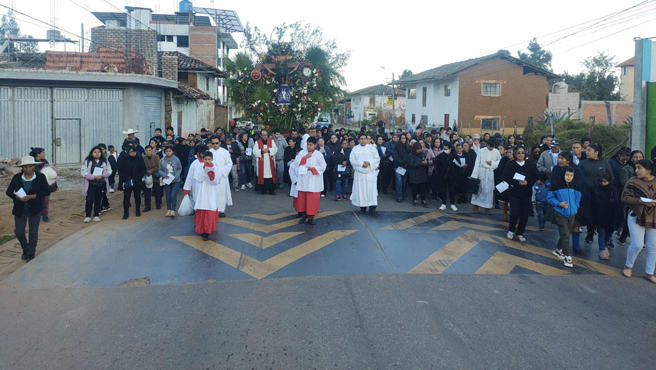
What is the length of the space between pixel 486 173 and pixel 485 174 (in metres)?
0.03

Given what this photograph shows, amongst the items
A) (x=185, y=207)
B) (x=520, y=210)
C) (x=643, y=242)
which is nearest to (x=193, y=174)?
(x=185, y=207)

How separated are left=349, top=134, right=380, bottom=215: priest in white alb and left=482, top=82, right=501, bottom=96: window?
28.5 metres

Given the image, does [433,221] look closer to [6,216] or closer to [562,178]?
[562,178]

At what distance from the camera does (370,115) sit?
64688 millimetres

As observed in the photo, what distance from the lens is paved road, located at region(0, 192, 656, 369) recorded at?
4820mm

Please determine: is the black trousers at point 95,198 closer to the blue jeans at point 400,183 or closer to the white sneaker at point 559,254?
the blue jeans at point 400,183

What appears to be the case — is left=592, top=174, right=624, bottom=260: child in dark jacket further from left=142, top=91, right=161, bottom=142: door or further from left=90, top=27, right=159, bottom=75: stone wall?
left=90, top=27, right=159, bottom=75: stone wall

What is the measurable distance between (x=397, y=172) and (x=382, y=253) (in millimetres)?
5066

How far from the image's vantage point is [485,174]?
12.0 m

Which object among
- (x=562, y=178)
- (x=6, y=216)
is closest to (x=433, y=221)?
(x=562, y=178)

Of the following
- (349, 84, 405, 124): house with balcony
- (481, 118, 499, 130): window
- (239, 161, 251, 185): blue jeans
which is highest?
(349, 84, 405, 124): house with balcony

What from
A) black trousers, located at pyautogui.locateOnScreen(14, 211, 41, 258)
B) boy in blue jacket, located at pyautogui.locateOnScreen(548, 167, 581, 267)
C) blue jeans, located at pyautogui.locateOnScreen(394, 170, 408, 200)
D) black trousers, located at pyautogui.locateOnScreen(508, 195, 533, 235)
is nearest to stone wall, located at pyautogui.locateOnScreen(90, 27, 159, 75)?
blue jeans, located at pyautogui.locateOnScreen(394, 170, 408, 200)

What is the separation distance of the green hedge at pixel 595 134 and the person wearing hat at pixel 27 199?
615 inches

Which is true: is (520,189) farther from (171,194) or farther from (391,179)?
(171,194)
